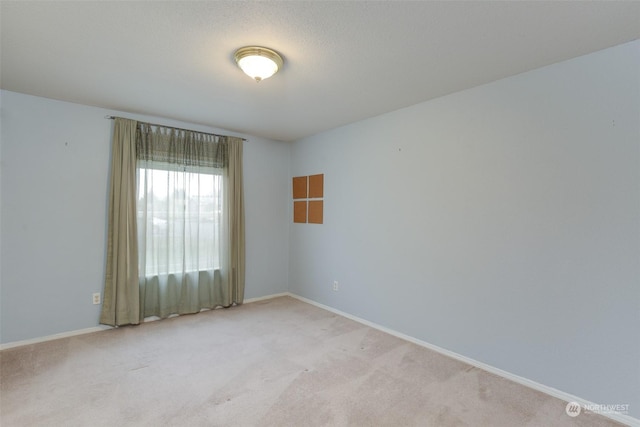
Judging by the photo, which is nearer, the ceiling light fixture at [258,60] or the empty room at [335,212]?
the empty room at [335,212]

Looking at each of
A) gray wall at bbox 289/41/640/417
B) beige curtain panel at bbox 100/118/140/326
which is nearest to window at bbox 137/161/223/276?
beige curtain panel at bbox 100/118/140/326

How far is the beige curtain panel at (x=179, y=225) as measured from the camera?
3514 millimetres

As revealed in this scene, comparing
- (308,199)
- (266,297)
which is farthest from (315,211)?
(266,297)

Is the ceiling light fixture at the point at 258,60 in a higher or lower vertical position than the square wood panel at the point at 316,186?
higher

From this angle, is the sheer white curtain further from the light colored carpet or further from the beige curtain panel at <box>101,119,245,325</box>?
the light colored carpet

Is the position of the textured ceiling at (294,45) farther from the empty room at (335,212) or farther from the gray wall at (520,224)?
the gray wall at (520,224)

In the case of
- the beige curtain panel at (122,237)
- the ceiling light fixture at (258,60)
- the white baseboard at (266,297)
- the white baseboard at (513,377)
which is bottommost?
the white baseboard at (513,377)

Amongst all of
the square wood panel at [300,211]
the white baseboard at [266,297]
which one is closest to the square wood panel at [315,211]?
the square wood panel at [300,211]

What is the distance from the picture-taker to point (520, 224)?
8.18ft

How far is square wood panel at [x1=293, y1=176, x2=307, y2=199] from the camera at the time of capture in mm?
4691

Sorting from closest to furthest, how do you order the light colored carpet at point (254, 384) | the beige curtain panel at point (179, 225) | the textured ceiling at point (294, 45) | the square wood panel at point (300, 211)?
the textured ceiling at point (294, 45), the light colored carpet at point (254, 384), the beige curtain panel at point (179, 225), the square wood panel at point (300, 211)

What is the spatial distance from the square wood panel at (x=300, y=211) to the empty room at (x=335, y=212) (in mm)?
542

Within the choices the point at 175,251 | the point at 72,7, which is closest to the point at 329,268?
the point at 175,251

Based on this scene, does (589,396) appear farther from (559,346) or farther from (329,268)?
(329,268)
